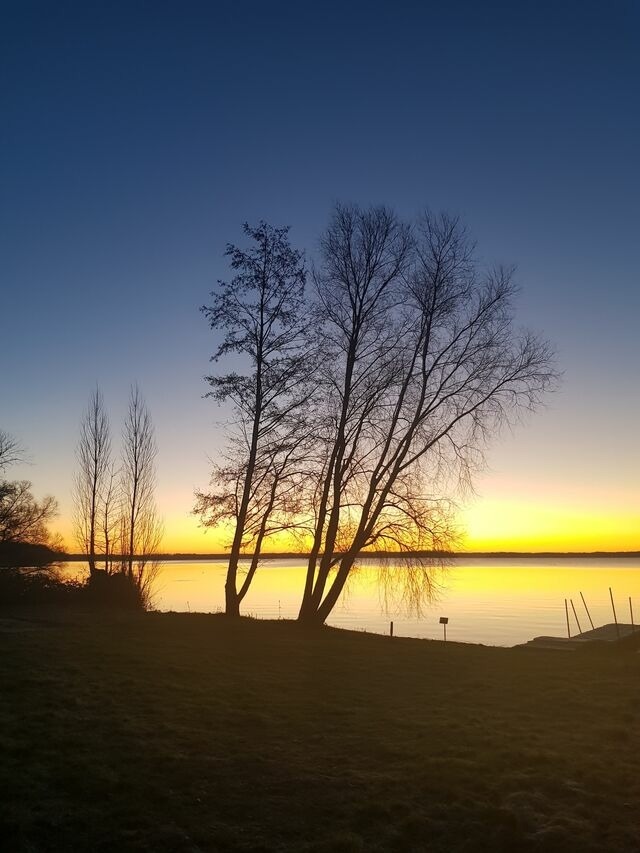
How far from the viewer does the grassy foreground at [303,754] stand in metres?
5.65

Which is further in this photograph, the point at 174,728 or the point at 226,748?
the point at 174,728

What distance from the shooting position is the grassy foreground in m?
5.65

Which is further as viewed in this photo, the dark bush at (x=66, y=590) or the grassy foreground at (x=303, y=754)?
the dark bush at (x=66, y=590)

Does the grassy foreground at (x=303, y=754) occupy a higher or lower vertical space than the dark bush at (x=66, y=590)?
lower

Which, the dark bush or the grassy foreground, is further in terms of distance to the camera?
the dark bush

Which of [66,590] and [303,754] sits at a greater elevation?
[66,590]

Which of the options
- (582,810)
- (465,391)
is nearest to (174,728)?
(582,810)

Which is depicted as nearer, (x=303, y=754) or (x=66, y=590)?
(x=303, y=754)

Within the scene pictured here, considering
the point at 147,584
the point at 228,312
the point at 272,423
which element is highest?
the point at 228,312

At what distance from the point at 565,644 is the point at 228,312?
1584 cm

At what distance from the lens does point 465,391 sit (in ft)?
67.6

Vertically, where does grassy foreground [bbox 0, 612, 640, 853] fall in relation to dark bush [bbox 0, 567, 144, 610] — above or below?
below

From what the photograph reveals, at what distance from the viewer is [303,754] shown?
7863 millimetres

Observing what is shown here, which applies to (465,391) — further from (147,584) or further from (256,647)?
(147,584)
